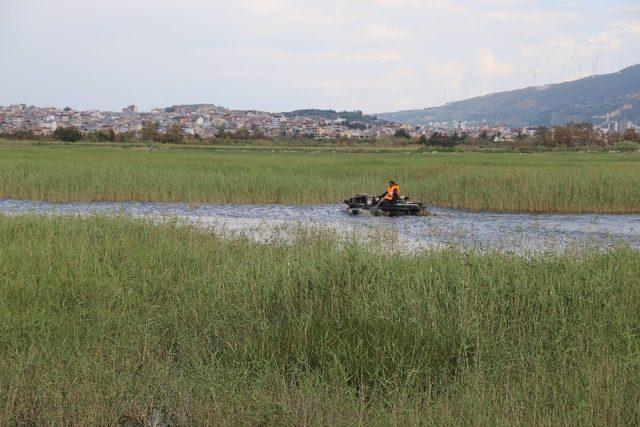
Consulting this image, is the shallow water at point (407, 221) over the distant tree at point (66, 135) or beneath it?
beneath

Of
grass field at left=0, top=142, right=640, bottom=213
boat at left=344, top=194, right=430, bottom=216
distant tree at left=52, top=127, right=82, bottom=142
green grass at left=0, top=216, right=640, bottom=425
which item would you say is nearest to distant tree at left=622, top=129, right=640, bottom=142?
distant tree at left=52, top=127, right=82, bottom=142

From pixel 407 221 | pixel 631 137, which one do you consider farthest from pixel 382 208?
pixel 631 137

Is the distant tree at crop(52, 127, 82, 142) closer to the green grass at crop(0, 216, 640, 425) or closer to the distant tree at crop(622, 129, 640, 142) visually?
the distant tree at crop(622, 129, 640, 142)

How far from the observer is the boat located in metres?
22.2

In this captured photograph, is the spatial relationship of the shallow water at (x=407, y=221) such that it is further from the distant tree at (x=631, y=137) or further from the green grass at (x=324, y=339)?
the distant tree at (x=631, y=137)

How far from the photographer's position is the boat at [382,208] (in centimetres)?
2223

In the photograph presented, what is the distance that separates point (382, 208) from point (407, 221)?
1457 millimetres

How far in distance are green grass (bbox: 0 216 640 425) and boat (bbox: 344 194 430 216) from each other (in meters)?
12.1

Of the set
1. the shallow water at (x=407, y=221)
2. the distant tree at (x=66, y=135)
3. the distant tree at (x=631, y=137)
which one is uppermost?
the distant tree at (x=66, y=135)

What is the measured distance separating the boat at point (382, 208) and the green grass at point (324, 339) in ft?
39.6

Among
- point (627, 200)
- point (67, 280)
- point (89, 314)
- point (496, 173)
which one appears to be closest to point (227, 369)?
point (89, 314)

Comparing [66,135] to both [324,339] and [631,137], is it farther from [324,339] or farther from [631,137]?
[324,339]

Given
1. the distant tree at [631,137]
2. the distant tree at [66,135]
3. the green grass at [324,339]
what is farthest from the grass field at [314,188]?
the distant tree at [631,137]

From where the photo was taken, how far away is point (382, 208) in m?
22.5
